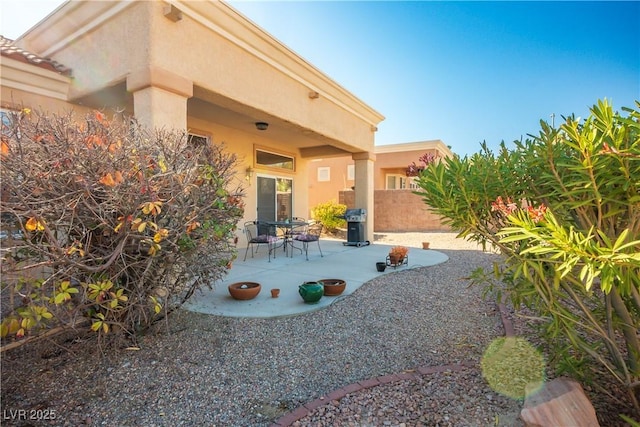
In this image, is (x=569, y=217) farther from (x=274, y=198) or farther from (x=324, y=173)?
(x=324, y=173)

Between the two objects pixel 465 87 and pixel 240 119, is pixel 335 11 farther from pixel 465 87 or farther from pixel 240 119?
pixel 465 87

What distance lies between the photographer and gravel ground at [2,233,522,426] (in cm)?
239

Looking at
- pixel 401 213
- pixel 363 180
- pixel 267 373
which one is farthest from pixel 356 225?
pixel 267 373

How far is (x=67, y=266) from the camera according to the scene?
2.65m

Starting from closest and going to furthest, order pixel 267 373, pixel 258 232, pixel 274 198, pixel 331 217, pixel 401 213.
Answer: pixel 267 373, pixel 258 232, pixel 274 198, pixel 331 217, pixel 401 213

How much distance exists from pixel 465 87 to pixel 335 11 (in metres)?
5.68

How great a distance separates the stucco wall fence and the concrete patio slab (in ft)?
23.0

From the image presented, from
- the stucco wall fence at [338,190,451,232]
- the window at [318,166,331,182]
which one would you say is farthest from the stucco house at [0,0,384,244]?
the window at [318,166,331,182]

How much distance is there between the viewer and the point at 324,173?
79.4 feet

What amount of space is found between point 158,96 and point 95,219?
9.25ft

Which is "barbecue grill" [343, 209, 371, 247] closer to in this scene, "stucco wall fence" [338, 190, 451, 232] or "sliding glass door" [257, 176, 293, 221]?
"sliding glass door" [257, 176, 293, 221]

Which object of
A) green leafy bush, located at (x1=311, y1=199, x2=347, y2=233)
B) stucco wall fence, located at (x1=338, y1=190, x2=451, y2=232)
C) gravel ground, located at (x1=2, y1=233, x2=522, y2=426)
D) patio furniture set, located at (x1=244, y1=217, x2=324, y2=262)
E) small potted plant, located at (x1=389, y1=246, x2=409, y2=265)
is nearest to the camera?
gravel ground, located at (x1=2, y1=233, x2=522, y2=426)

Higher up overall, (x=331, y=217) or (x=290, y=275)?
(x=331, y=217)

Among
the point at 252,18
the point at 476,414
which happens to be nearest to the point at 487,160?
the point at 476,414
